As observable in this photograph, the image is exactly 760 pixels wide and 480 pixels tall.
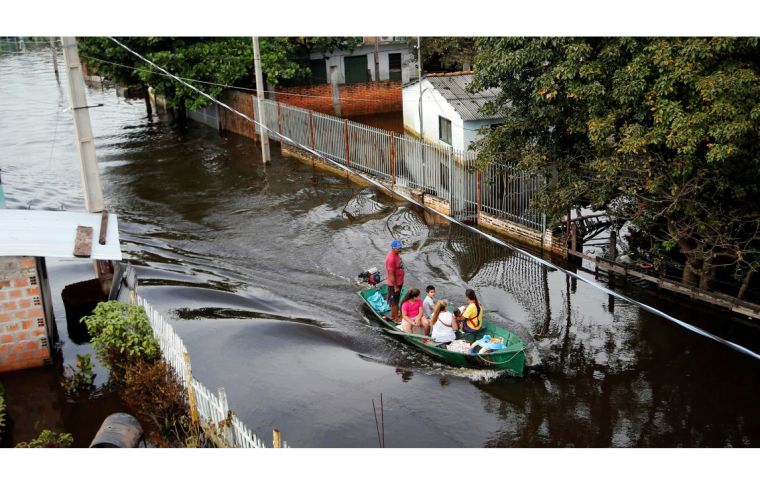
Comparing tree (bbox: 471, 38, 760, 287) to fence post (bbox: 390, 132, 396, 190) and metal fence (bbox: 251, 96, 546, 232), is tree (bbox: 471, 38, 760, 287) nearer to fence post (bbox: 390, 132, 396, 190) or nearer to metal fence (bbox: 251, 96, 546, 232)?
metal fence (bbox: 251, 96, 546, 232)

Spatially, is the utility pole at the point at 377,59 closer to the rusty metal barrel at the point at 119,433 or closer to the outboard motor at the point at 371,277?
the outboard motor at the point at 371,277

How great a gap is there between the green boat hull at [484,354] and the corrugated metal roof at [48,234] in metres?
5.43

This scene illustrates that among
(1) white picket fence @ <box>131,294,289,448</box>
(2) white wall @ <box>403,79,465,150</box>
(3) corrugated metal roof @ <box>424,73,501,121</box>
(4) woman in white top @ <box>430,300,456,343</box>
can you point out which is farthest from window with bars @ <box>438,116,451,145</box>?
(1) white picket fence @ <box>131,294,289,448</box>

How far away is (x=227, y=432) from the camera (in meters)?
8.63

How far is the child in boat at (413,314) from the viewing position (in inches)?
515

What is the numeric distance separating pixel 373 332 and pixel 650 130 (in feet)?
21.0

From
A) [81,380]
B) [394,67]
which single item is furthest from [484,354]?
[394,67]

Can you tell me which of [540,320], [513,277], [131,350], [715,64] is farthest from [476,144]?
[131,350]

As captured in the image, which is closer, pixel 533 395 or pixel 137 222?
pixel 533 395

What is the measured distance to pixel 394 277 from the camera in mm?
14195

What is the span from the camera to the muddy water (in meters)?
10.7

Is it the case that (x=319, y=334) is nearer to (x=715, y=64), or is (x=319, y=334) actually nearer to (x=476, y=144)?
(x=476, y=144)

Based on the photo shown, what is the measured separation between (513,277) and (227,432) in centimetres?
982

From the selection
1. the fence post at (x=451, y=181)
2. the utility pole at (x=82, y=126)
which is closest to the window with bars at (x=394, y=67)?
the fence post at (x=451, y=181)
